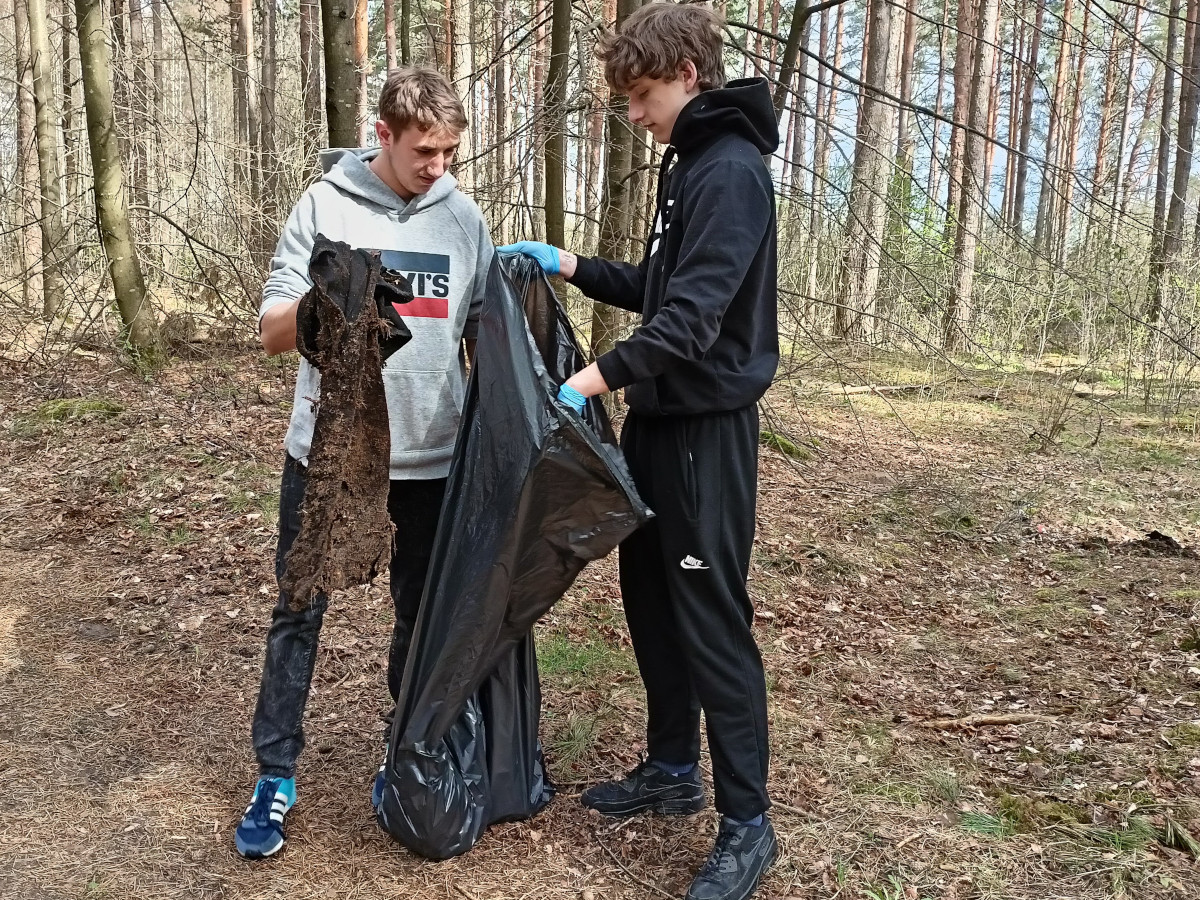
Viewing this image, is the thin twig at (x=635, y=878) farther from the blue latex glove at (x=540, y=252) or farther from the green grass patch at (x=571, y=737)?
the blue latex glove at (x=540, y=252)

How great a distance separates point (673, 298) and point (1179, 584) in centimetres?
374

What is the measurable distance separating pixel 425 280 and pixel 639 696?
1.71 metres

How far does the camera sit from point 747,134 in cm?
202

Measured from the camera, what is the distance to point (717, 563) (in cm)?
208

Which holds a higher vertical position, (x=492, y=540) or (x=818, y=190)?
(x=818, y=190)

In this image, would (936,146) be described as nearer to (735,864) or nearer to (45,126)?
(735,864)

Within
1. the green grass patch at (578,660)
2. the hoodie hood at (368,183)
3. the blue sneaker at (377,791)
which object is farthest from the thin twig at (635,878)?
the hoodie hood at (368,183)

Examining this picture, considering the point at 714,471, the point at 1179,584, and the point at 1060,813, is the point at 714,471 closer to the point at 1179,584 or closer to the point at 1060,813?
the point at 1060,813

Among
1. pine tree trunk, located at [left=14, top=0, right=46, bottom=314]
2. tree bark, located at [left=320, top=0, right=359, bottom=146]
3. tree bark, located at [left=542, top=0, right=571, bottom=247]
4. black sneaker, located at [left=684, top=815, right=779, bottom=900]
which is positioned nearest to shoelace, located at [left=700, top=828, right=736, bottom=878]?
black sneaker, located at [left=684, top=815, right=779, bottom=900]

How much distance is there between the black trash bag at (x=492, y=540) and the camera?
6.75 feet

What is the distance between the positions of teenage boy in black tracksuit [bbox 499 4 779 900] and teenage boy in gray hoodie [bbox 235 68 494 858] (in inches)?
7.4

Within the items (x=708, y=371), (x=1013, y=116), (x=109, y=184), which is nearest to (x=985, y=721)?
(x=708, y=371)

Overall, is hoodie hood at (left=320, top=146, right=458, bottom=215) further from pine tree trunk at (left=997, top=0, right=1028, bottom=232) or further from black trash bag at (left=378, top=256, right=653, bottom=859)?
pine tree trunk at (left=997, top=0, right=1028, bottom=232)

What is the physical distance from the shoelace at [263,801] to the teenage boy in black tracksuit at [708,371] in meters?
1.08
